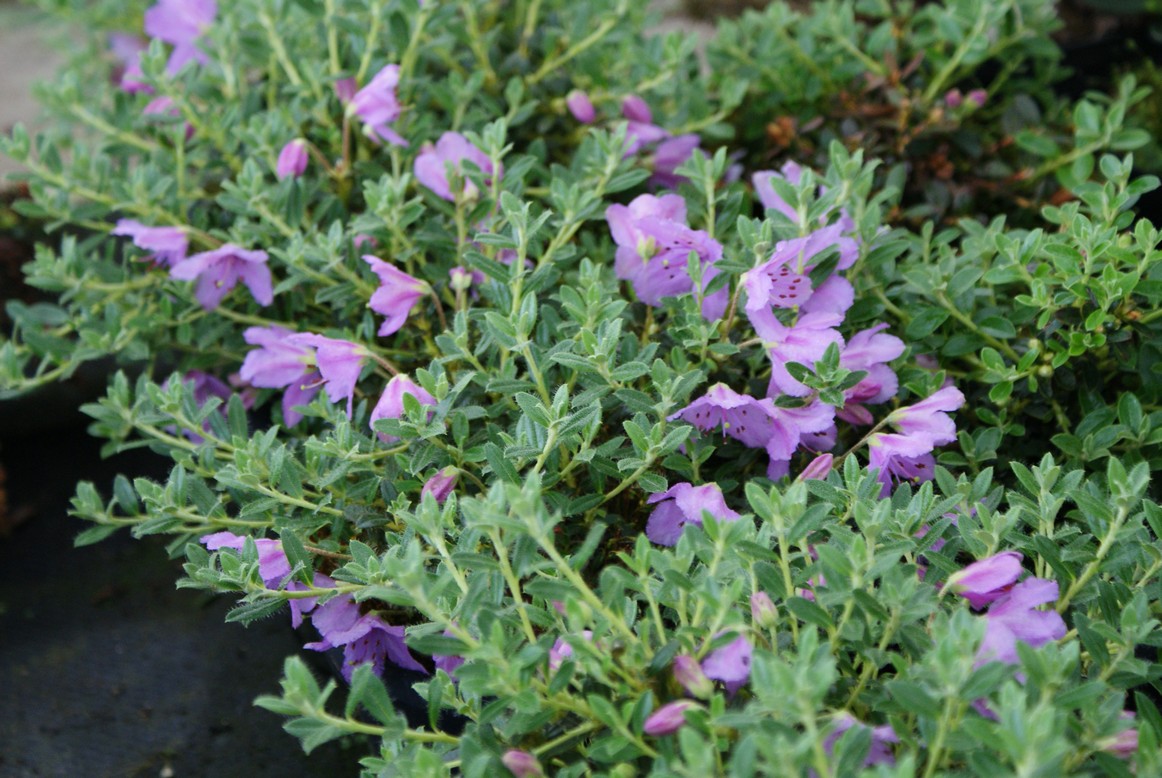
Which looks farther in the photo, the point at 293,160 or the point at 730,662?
the point at 293,160

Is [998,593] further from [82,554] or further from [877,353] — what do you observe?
[82,554]

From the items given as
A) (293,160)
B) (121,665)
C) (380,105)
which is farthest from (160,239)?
(121,665)

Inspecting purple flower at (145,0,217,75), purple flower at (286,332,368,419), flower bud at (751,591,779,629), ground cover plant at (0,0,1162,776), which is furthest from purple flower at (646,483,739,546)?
purple flower at (145,0,217,75)

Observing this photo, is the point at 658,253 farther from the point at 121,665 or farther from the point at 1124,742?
the point at 121,665

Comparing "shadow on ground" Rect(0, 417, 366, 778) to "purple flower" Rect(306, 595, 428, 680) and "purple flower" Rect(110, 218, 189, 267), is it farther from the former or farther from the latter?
"purple flower" Rect(110, 218, 189, 267)

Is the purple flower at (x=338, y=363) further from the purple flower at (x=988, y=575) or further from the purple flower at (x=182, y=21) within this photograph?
the purple flower at (x=182, y=21)

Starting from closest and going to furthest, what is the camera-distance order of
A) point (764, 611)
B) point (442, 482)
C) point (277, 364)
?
point (764, 611)
point (442, 482)
point (277, 364)

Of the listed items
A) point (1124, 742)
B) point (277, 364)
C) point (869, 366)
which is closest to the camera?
point (1124, 742)
